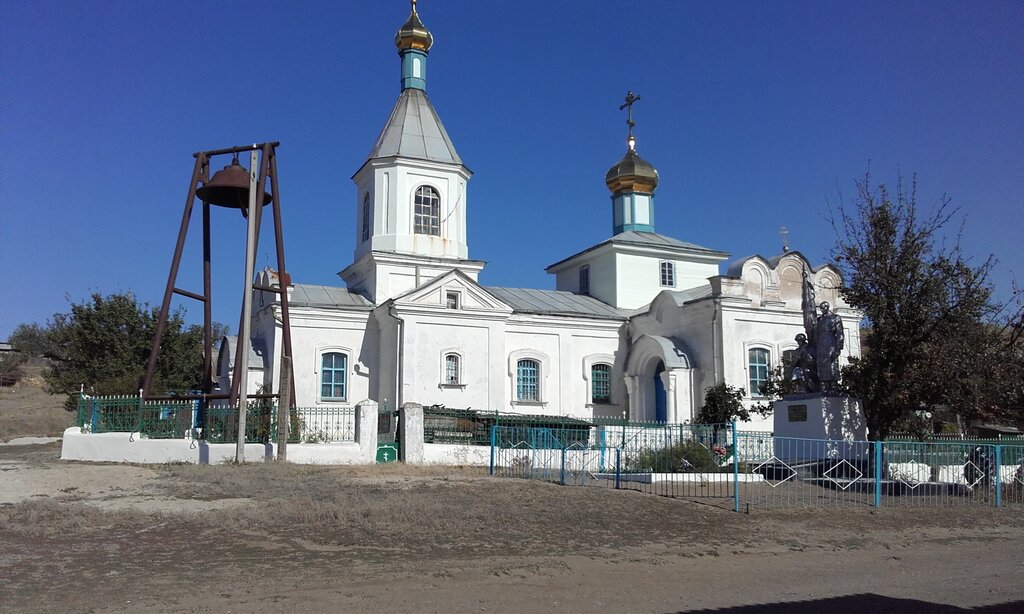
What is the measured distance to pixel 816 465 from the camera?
14789 millimetres

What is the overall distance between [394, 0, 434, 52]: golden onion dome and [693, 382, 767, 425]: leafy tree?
15092 mm

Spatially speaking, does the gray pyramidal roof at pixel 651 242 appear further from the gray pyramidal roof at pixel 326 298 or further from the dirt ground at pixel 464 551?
the dirt ground at pixel 464 551

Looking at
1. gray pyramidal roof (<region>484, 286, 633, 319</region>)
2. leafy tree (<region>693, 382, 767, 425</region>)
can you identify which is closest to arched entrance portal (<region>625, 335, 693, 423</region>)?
leafy tree (<region>693, 382, 767, 425</region>)

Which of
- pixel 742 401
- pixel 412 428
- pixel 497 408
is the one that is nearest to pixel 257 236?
pixel 412 428

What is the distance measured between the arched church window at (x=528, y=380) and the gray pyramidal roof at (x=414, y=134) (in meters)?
6.80

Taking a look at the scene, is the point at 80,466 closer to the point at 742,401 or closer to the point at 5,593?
the point at 5,593

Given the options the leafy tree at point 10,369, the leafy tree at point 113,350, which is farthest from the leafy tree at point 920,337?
the leafy tree at point 10,369

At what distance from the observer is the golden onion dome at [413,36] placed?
2864 centimetres

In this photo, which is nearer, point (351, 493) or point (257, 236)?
point (351, 493)

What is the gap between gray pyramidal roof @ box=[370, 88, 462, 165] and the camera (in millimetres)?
26875

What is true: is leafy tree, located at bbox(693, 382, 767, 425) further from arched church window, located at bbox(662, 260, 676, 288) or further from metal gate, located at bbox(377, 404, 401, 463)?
metal gate, located at bbox(377, 404, 401, 463)

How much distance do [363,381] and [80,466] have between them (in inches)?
379

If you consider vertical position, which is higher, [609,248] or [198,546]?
[609,248]

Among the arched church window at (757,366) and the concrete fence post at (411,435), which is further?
the arched church window at (757,366)
